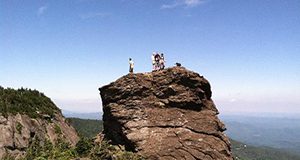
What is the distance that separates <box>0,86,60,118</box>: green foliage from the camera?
132 ft

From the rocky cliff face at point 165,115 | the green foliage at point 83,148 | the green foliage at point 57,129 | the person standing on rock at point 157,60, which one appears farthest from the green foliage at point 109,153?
the green foliage at point 57,129

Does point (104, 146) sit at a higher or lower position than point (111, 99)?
lower

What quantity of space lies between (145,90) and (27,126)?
16572 mm

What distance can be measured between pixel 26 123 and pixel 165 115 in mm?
18080

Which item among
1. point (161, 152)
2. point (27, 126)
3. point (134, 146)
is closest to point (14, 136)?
point (27, 126)

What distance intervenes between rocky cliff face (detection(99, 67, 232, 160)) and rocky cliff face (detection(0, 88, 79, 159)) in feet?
36.3

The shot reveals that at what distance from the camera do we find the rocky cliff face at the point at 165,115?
27250 millimetres

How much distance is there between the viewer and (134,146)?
27516 mm

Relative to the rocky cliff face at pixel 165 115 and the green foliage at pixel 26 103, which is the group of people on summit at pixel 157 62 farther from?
the green foliage at pixel 26 103

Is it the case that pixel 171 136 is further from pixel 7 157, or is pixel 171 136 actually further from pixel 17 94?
pixel 17 94

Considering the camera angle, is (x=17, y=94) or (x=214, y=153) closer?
(x=214, y=153)

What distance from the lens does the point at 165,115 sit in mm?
28953

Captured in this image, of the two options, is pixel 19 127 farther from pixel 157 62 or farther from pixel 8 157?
pixel 157 62

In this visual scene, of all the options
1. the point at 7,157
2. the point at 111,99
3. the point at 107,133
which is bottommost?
the point at 7,157
